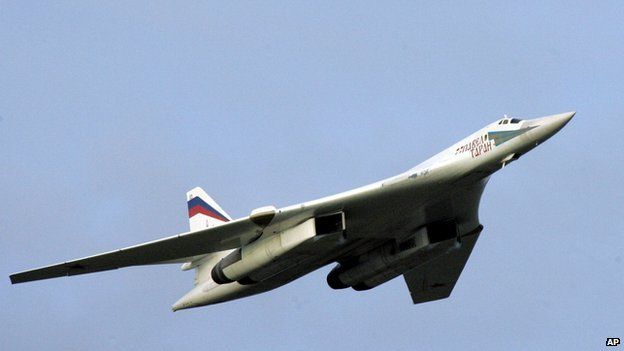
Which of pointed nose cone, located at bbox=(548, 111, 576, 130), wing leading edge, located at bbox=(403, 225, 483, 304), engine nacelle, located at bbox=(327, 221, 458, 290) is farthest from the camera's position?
wing leading edge, located at bbox=(403, 225, 483, 304)

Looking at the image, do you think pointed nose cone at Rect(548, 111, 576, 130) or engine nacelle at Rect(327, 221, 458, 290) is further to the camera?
engine nacelle at Rect(327, 221, 458, 290)

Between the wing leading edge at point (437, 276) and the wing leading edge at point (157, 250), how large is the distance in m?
7.33

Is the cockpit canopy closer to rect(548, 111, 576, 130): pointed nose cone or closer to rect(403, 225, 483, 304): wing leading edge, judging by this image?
rect(548, 111, 576, 130): pointed nose cone

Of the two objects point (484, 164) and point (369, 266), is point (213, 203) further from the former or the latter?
point (484, 164)

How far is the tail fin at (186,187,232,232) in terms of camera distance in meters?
36.7

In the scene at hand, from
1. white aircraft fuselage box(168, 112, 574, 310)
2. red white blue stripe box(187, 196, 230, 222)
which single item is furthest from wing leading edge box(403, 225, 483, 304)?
red white blue stripe box(187, 196, 230, 222)

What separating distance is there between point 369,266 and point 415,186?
4.71 meters

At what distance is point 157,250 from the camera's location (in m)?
30.5

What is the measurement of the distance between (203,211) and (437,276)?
785 cm

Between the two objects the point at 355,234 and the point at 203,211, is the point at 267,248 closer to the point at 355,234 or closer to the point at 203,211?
the point at 355,234

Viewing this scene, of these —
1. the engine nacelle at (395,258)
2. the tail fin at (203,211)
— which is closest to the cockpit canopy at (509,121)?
the engine nacelle at (395,258)

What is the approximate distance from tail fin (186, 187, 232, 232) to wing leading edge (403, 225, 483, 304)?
633cm

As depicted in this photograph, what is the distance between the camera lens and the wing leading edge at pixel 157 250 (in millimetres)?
29797

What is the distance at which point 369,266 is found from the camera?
32781mm
